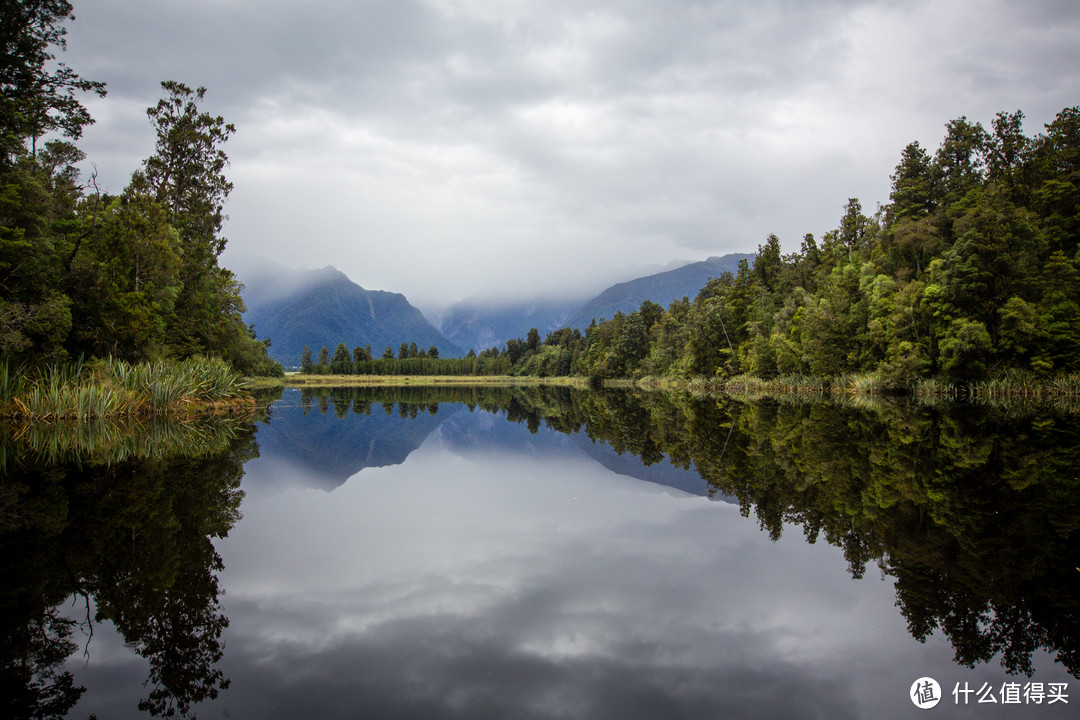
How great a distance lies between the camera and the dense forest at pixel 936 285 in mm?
36375

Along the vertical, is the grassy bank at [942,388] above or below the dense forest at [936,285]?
below

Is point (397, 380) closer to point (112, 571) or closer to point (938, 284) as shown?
point (938, 284)

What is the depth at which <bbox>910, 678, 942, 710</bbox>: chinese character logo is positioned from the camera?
3.91 meters

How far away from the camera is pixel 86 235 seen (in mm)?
25328

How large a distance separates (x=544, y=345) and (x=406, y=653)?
163586 mm

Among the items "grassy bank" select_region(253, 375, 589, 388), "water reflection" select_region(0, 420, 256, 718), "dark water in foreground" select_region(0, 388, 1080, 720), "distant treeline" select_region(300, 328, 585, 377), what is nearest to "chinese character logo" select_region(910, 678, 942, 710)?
"dark water in foreground" select_region(0, 388, 1080, 720)

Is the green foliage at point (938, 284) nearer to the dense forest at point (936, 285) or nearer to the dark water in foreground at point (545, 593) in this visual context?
the dense forest at point (936, 285)

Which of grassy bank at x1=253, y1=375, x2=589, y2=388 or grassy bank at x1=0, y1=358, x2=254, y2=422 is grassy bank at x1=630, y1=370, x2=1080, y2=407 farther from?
grassy bank at x1=253, y1=375, x2=589, y2=388

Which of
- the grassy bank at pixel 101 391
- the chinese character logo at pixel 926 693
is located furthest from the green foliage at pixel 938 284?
the grassy bank at pixel 101 391

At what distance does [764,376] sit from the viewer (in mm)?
59844

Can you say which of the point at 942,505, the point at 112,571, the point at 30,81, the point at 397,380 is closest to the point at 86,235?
the point at 30,81

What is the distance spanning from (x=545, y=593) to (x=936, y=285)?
142ft

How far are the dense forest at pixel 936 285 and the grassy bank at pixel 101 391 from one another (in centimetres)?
4441

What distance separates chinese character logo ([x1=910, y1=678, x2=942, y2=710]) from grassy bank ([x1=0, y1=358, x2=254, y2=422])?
82.8ft
